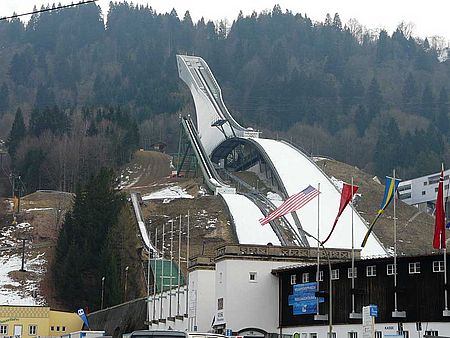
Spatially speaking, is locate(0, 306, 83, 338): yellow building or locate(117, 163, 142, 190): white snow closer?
locate(0, 306, 83, 338): yellow building

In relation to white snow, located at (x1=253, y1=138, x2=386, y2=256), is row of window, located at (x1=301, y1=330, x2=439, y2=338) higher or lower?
lower

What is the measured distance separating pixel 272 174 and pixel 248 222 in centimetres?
1695

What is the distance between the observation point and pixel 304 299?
38.4 meters

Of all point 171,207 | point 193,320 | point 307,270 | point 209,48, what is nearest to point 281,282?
point 307,270

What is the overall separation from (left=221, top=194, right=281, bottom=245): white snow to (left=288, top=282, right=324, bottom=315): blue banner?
29564mm

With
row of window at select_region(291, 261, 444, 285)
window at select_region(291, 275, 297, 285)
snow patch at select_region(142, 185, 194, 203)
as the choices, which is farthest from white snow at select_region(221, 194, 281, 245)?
row of window at select_region(291, 261, 444, 285)

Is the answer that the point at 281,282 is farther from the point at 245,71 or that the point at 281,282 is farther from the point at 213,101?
the point at 245,71

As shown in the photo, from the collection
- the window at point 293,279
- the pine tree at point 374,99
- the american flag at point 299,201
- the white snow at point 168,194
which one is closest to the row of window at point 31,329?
the window at point 293,279

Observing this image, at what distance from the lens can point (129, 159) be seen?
111 m

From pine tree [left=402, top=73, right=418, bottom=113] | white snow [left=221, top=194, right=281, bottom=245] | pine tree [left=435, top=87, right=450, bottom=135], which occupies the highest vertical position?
pine tree [left=402, top=73, right=418, bottom=113]

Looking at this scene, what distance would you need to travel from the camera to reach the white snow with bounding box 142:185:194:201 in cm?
8757

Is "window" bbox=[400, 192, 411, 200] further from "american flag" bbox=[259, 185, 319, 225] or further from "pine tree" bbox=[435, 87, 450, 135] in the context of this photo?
"american flag" bbox=[259, 185, 319, 225]

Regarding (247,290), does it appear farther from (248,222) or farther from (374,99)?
(374,99)

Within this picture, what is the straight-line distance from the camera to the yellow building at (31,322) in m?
56.7
